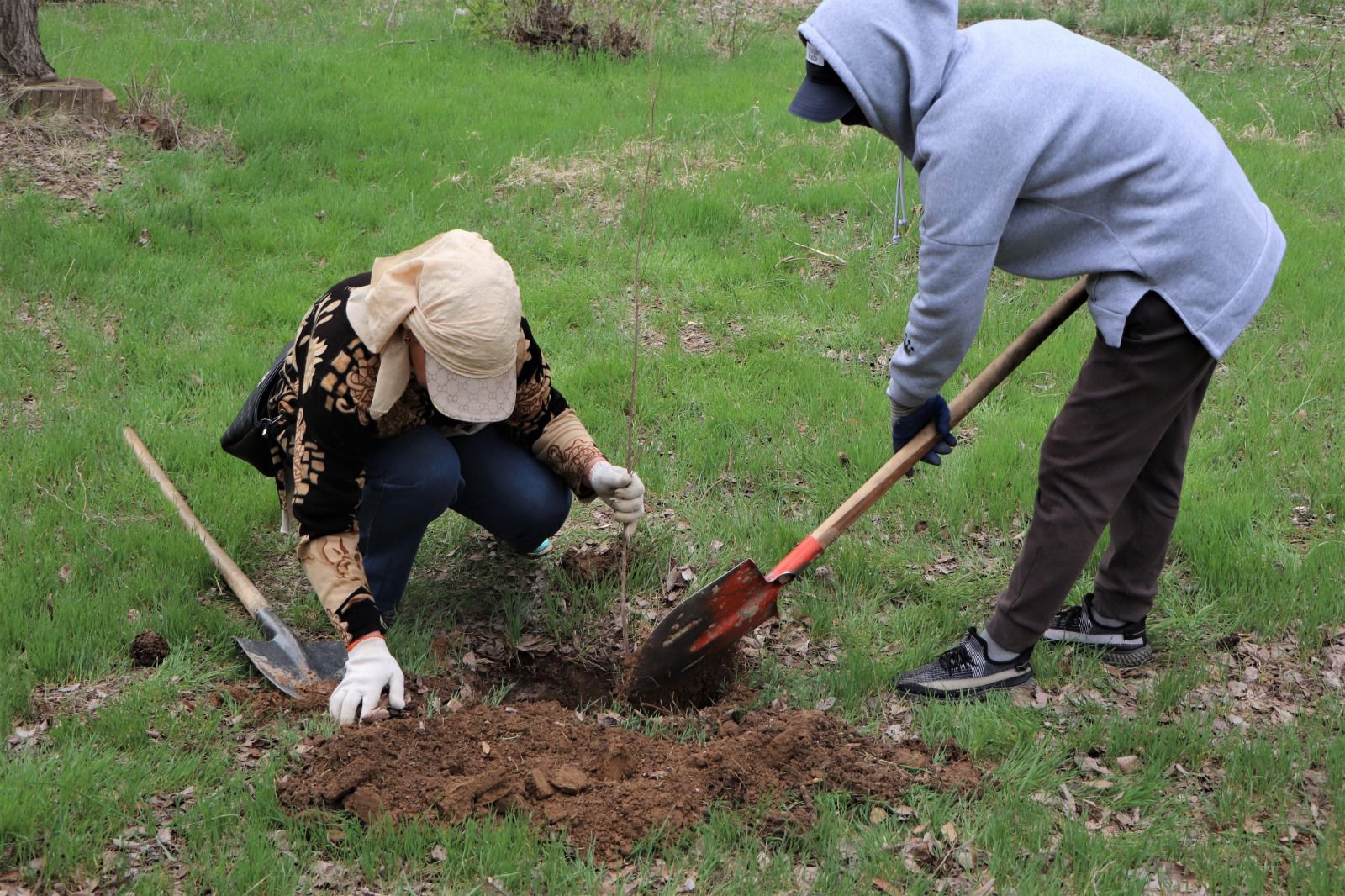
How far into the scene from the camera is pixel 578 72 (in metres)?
9.37

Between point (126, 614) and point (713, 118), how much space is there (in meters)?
5.77

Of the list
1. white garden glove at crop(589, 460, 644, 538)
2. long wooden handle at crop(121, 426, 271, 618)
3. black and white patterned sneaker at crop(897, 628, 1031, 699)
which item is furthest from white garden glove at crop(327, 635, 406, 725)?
black and white patterned sneaker at crop(897, 628, 1031, 699)

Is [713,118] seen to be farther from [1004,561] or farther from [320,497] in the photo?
[320,497]

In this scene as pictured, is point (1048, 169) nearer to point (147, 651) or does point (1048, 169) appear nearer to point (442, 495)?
point (442, 495)

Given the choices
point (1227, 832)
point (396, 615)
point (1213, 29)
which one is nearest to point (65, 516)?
point (396, 615)

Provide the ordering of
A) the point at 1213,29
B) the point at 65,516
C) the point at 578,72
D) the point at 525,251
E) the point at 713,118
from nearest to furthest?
the point at 65,516 → the point at 525,251 → the point at 713,118 → the point at 578,72 → the point at 1213,29

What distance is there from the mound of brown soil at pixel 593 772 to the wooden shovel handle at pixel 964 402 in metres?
0.61

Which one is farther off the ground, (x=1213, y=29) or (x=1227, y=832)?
(x=1213, y=29)

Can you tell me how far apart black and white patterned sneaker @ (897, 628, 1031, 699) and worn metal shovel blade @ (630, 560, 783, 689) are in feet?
1.73

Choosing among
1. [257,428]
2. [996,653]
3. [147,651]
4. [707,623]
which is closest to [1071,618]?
[996,653]

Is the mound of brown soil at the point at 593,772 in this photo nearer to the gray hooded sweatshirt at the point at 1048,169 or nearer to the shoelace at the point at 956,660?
the shoelace at the point at 956,660

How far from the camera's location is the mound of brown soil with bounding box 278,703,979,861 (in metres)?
2.92

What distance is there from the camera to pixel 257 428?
3.53m

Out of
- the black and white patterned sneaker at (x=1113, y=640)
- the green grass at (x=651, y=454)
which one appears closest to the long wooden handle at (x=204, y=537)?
the green grass at (x=651, y=454)
